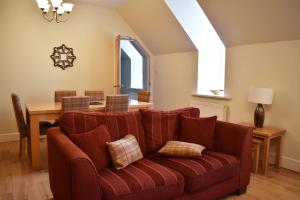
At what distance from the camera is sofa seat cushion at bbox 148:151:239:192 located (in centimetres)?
215

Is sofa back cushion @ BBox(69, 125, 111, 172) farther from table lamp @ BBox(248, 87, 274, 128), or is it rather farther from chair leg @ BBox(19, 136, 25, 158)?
table lamp @ BBox(248, 87, 274, 128)

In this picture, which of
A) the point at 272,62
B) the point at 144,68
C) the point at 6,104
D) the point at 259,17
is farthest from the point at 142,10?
the point at 6,104

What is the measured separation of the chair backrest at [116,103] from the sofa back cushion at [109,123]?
0.98 m

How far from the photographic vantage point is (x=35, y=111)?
319 cm

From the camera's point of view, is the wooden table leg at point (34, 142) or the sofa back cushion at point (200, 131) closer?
the sofa back cushion at point (200, 131)

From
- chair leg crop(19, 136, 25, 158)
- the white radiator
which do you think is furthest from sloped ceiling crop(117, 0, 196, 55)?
chair leg crop(19, 136, 25, 158)

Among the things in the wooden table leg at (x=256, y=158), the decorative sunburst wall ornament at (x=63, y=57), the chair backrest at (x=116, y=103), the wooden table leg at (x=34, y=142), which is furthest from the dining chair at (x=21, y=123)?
the wooden table leg at (x=256, y=158)

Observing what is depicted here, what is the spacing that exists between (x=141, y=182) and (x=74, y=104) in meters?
1.77

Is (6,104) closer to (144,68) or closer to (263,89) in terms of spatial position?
(144,68)

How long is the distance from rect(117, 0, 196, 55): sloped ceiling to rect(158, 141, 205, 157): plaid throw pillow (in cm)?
266

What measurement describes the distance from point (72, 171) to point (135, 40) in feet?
14.8

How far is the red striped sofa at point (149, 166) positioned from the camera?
1.74 metres

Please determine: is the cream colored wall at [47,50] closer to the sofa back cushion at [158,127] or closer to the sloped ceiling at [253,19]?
the sloped ceiling at [253,19]

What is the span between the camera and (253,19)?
3.47 metres
